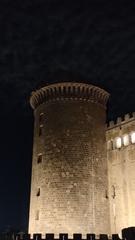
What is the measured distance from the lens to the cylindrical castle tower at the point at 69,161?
77.6 ft

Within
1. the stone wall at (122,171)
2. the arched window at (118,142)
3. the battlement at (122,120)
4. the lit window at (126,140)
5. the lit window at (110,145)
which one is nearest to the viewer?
the stone wall at (122,171)

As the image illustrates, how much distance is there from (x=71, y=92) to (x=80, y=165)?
5650mm

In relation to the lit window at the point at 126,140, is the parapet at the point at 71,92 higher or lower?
higher

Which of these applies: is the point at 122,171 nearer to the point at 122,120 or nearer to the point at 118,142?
the point at 118,142

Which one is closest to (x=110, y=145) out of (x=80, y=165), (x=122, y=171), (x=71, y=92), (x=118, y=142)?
(x=118, y=142)

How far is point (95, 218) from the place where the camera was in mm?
23797

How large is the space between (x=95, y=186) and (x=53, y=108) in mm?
6605

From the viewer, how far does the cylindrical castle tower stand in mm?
23656

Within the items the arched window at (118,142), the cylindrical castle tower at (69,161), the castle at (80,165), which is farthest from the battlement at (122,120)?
the arched window at (118,142)

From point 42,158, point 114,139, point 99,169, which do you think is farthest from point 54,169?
point 114,139

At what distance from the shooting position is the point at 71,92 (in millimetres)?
26812

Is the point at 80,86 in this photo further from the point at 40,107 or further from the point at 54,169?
the point at 54,169

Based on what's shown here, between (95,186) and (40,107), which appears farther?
(40,107)

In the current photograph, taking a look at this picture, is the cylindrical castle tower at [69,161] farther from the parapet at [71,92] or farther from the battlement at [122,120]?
the battlement at [122,120]
